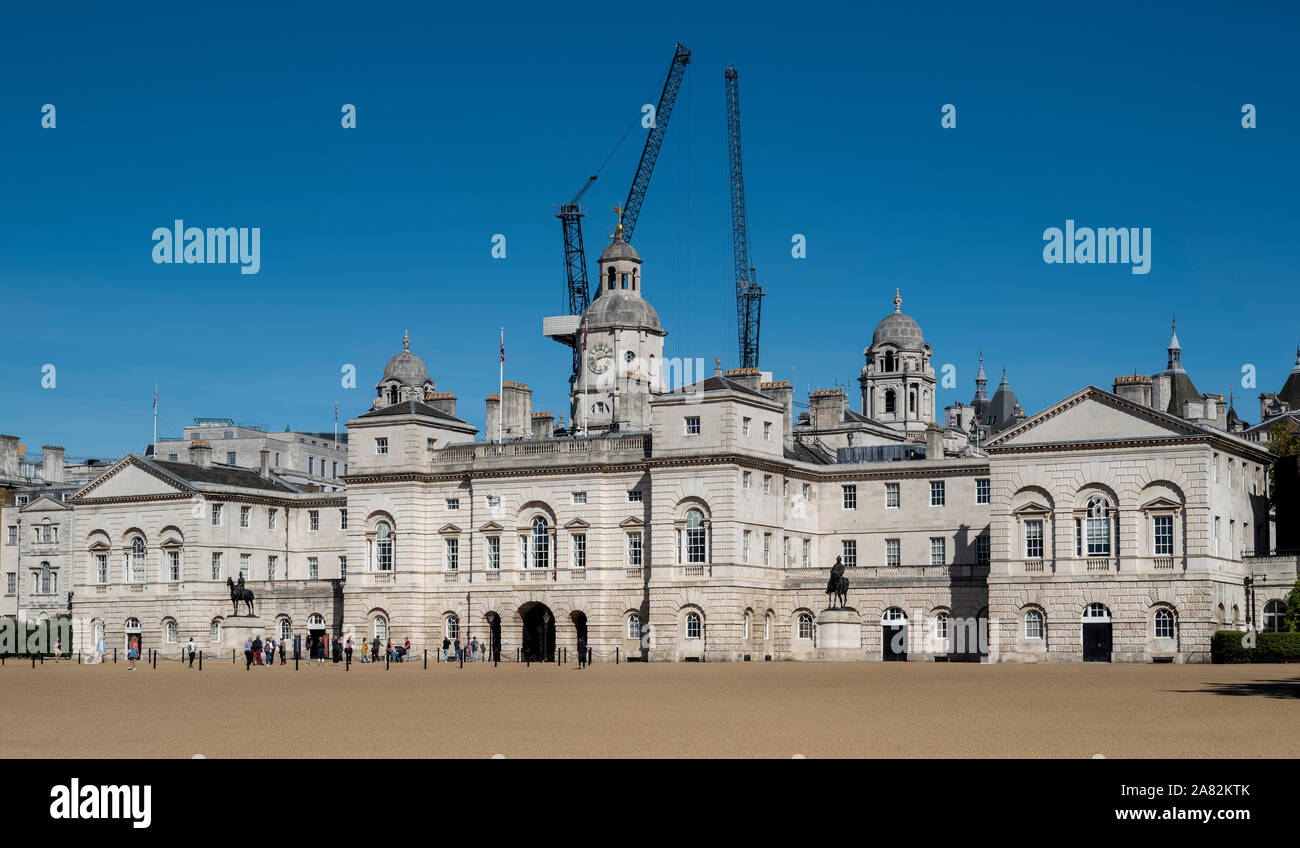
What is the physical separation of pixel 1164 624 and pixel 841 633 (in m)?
13.3

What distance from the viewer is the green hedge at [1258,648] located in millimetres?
69000

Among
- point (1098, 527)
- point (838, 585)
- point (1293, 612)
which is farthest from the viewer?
point (838, 585)

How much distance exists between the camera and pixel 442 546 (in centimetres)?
9144

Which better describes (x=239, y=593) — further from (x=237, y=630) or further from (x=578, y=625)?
(x=578, y=625)

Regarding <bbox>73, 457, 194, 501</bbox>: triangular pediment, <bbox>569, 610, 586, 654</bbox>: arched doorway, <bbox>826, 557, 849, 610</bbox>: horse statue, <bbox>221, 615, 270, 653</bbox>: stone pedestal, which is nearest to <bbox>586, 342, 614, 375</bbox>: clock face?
<bbox>73, 457, 194, 501</bbox>: triangular pediment

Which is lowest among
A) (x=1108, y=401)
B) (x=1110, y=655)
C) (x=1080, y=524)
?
(x=1110, y=655)

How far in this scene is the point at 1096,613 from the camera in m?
77.1

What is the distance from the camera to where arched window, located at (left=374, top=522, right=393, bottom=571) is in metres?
91.6

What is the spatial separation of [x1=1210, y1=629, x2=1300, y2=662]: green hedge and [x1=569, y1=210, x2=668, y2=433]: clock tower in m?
45.7

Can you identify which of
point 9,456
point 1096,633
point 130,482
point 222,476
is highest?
point 9,456

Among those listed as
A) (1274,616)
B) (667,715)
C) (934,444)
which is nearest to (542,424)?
(934,444)
